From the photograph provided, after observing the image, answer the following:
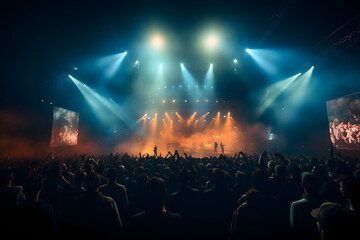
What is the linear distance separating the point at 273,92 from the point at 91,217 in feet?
76.5

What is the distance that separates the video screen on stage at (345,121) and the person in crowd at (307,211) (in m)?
12.7

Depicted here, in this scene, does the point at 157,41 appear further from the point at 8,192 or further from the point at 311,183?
the point at 311,183

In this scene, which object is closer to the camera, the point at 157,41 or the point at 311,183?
the point at 311,183

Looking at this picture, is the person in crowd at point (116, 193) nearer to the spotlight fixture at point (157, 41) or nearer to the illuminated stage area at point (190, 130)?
the spotlight fixture at point (157, 41)

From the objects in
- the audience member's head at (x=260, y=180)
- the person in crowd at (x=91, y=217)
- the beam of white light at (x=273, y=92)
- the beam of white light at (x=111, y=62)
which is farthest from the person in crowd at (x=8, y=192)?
the beam of white light at (x=273, y=92)

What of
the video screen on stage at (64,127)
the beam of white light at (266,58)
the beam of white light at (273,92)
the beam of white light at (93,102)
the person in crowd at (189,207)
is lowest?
the person in crowd at (189,207)

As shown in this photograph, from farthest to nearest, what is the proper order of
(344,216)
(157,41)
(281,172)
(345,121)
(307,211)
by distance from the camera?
(157,41) < (345,121) < (281,172) < (307,211) < (344,216)

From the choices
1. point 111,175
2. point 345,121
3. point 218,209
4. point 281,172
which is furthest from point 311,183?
point 345,121

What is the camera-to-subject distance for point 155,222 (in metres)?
1.81

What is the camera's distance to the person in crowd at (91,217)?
6.96ft

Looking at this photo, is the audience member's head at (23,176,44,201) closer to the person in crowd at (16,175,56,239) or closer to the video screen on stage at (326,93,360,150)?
the person in crowd at (16,175,56,239)

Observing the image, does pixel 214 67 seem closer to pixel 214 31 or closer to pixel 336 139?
pixel 214 31

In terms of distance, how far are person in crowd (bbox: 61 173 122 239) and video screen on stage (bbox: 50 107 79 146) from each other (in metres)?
14.2

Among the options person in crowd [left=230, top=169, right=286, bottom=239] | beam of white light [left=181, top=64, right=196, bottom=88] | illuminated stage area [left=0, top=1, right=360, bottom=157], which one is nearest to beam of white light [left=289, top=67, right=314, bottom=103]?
illuminated stage area [left=0, top=1, right=360, bottom=157]
